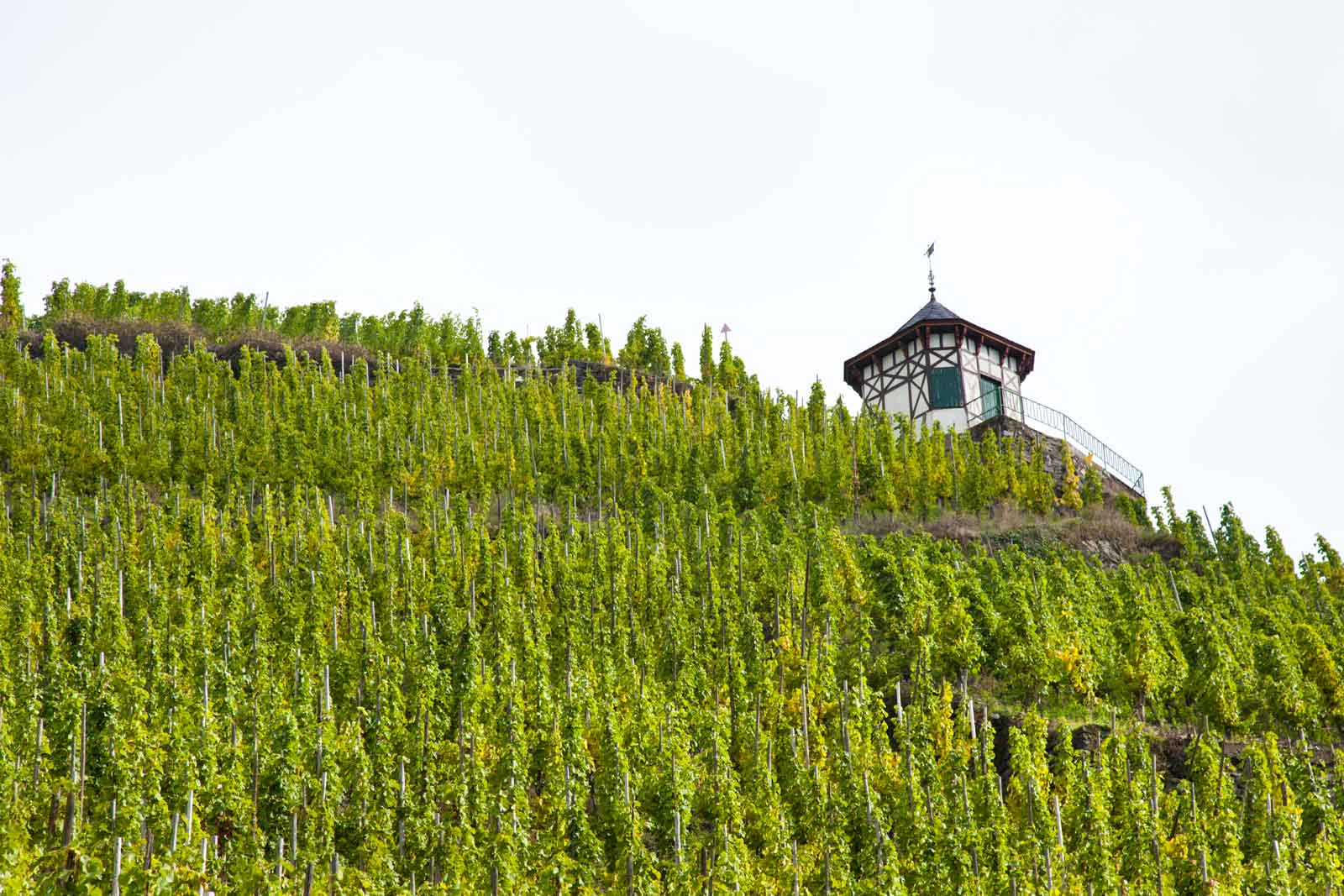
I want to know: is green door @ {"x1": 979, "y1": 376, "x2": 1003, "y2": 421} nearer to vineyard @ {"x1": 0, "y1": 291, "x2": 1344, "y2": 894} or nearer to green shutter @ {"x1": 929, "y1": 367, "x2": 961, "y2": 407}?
green shutter @ {"x1": 929, "y1": 367, "x2": 961, "y2": 407}

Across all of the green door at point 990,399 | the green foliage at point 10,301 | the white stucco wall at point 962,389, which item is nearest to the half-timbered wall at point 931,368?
the white stucco wall at point 962,389

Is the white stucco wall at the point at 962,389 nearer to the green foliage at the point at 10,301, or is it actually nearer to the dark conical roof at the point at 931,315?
the dark conical roof at the point at 931,315

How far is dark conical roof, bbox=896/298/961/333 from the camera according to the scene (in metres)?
33.9

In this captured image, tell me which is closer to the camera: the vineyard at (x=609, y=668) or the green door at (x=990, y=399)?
the vineyard at (x=609, y=668)

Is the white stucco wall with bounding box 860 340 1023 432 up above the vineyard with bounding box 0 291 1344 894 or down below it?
above

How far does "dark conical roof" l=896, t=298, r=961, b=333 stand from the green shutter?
123cm

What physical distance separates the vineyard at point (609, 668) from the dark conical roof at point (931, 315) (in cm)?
728

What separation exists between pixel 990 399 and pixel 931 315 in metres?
2.68

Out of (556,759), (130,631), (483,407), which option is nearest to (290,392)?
(483,407)

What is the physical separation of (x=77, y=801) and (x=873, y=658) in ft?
31.8

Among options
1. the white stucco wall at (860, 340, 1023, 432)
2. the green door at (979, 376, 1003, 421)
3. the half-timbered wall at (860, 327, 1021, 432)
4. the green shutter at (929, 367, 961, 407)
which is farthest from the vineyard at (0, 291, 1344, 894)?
the green shutter at (929, 367, 961, 407)

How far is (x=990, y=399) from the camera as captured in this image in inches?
1325

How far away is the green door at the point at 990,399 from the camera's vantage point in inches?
1303

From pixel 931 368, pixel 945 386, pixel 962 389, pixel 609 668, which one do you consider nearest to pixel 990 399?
pixel 962 389
